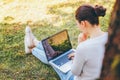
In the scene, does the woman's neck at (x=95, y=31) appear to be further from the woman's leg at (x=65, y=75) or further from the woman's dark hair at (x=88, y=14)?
the woman's leg at (x=65, y=75)

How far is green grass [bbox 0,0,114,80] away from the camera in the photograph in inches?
143

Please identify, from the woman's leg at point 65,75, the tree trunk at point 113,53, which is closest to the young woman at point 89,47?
the woman's leg at point 65,75

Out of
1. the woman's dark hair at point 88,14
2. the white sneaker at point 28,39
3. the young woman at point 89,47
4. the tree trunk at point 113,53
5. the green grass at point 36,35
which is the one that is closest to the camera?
the tree trunk at point 113,53

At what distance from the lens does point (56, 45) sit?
347cm

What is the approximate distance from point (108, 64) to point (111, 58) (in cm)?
2

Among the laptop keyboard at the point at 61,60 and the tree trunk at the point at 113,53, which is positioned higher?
the tree trunk at the point at 113,53

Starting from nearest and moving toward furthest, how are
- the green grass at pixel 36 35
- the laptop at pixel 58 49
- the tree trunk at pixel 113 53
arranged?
the tree trunk at pixel 113 53 → the laptop at pixel 58 49 → the green grass at pixel 36 35

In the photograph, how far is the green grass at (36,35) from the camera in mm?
3625

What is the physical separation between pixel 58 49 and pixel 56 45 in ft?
0.21

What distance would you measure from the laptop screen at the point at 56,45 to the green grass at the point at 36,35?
269 mm

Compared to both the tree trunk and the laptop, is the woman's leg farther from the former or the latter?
the tree trunk

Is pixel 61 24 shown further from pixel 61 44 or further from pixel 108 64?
pixel 108 64

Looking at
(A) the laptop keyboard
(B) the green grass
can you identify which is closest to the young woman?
(A) the laptop keyboard

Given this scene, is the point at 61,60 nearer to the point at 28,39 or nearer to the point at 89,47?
the point at 28,39
